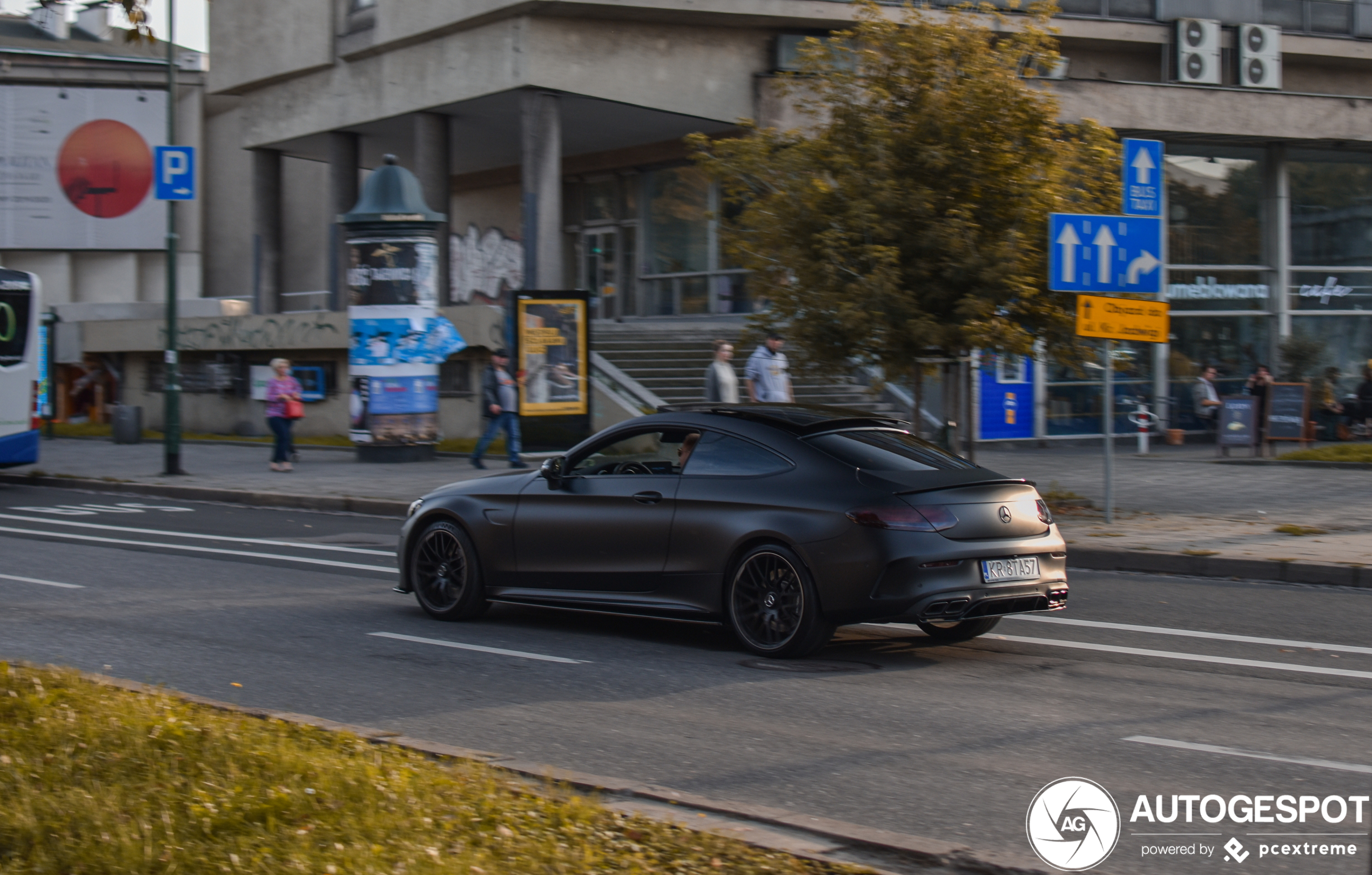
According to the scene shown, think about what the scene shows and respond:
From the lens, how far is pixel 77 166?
168 ft

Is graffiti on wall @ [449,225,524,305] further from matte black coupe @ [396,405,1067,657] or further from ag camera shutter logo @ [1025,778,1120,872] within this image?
ag camera shutter logo @ [1025,778,1120,872]

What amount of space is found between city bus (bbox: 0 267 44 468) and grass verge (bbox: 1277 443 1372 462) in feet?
63.8

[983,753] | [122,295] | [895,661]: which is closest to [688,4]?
[895,661]

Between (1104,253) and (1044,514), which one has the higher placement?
(1104,253)

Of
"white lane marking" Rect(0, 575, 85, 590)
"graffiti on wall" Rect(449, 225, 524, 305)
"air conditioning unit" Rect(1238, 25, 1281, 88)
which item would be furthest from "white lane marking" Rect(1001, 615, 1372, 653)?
"graffiti on wall" Rect(449, 225, 524, 305)

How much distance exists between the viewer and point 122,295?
52344 mm

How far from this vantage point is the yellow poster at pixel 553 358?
21.9 meters

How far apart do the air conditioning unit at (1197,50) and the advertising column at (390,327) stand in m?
17.8

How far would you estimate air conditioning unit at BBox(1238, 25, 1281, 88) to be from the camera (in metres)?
31.6

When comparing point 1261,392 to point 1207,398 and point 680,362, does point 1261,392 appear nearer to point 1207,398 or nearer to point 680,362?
point 1207,398

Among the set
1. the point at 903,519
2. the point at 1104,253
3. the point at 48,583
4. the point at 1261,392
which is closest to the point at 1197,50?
the point at 1261,392

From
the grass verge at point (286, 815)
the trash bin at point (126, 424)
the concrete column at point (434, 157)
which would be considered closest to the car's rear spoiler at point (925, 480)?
the grass verge at point (286, 815)

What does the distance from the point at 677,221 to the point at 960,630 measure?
2905 cm

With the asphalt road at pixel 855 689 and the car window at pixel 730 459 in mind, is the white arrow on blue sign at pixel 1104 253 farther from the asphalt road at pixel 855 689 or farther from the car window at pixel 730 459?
the car window at pixel 730 459
